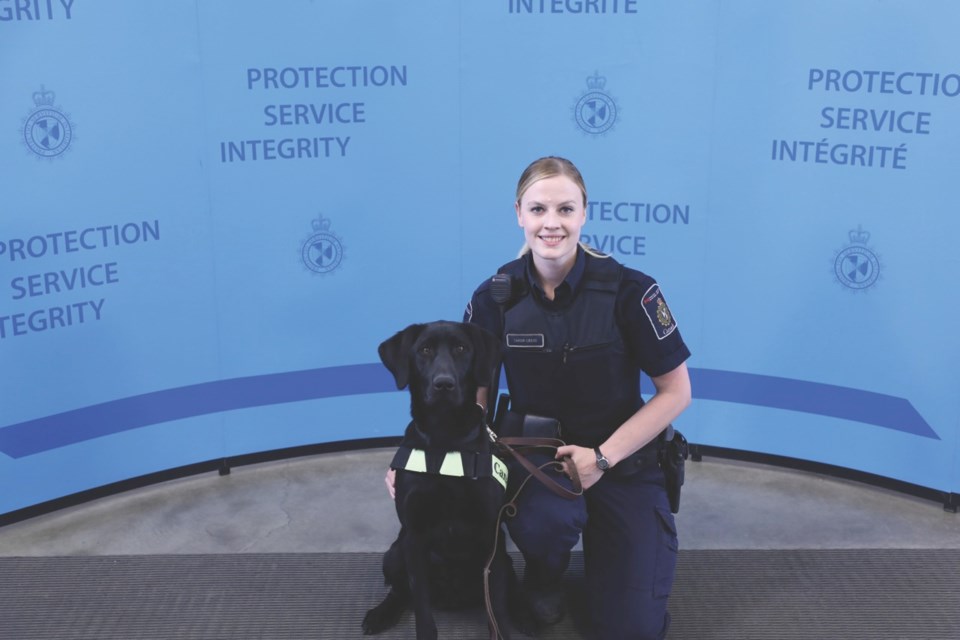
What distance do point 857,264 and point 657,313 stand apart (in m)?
1.07

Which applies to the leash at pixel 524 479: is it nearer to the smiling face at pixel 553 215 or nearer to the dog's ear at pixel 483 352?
the dog's ear at pixel 483 352

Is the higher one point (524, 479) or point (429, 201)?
point (429, 201)

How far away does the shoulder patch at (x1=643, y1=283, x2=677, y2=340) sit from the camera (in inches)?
86.4

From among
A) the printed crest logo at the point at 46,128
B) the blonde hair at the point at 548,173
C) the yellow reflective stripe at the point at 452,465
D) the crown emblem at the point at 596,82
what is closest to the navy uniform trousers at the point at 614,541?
the yellow reflective stripe at the point at 452,465

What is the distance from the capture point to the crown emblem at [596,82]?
298cm

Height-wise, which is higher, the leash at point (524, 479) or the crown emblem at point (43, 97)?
the crown emblem at point (43, 97)

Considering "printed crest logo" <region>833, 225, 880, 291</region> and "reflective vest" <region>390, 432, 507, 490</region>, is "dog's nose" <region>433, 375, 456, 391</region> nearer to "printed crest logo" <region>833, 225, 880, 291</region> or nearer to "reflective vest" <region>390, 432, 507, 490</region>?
"reflective vest" <region>390, 432, 507, 490</region>

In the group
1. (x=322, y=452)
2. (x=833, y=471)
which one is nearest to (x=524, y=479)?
(x=322, y=452)

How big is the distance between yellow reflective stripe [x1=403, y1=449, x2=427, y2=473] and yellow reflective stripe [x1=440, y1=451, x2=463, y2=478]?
5 centimetres

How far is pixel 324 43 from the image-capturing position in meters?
2.97

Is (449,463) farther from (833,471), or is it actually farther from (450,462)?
(833,471)

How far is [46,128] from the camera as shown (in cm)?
269

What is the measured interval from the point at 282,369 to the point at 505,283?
47.8 inches

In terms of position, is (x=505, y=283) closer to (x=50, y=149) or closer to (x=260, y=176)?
(x=260, y=176)
